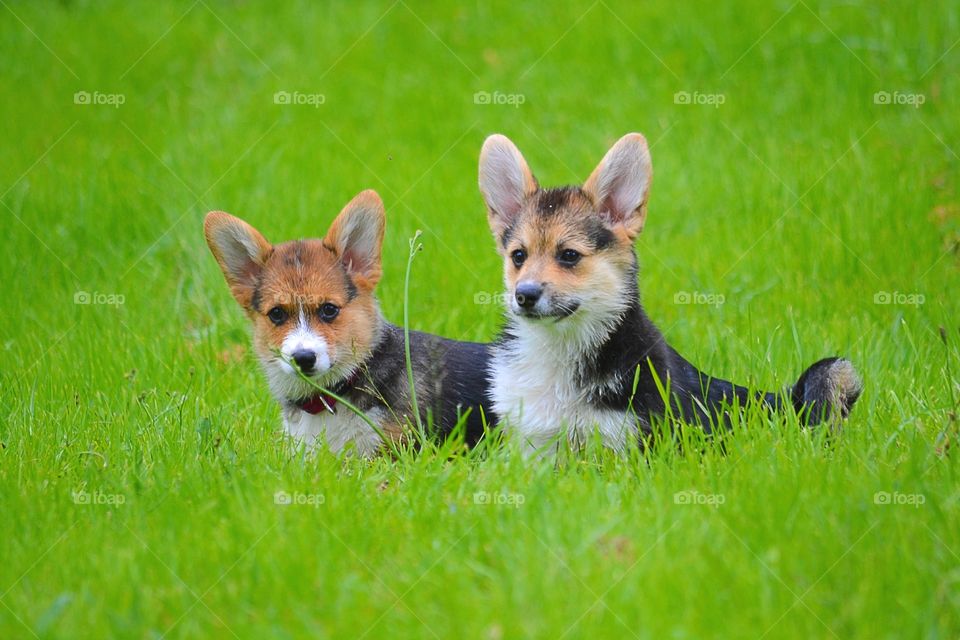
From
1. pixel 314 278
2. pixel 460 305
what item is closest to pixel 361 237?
pixel 314 278

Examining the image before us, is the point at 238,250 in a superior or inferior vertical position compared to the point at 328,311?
superior

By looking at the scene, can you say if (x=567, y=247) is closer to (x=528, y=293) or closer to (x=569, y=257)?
(x=569, y=257)

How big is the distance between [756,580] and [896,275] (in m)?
4.26

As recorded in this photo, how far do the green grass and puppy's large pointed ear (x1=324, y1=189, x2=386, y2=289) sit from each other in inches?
36.7

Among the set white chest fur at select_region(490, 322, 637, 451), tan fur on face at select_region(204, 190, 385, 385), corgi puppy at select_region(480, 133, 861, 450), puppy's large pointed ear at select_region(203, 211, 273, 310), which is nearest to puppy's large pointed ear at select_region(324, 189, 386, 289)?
tan fur on face at select_region(204, 190, 385, 385)

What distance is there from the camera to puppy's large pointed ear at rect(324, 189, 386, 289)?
5773 mm

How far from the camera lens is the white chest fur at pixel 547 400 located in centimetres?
532

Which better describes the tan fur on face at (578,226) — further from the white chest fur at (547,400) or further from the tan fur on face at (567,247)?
the white chest fur at (547,400)

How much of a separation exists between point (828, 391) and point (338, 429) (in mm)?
2544

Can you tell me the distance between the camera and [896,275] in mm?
7473

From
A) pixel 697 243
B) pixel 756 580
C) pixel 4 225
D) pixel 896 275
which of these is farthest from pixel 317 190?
pixel 756 580

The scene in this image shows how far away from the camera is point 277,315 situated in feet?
18.7

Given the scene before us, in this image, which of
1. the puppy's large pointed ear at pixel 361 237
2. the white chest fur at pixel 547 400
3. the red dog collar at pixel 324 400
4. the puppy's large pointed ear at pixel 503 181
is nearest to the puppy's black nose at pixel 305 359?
the red dog collar at pixel 324 400

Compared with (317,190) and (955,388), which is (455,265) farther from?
(955,388)
